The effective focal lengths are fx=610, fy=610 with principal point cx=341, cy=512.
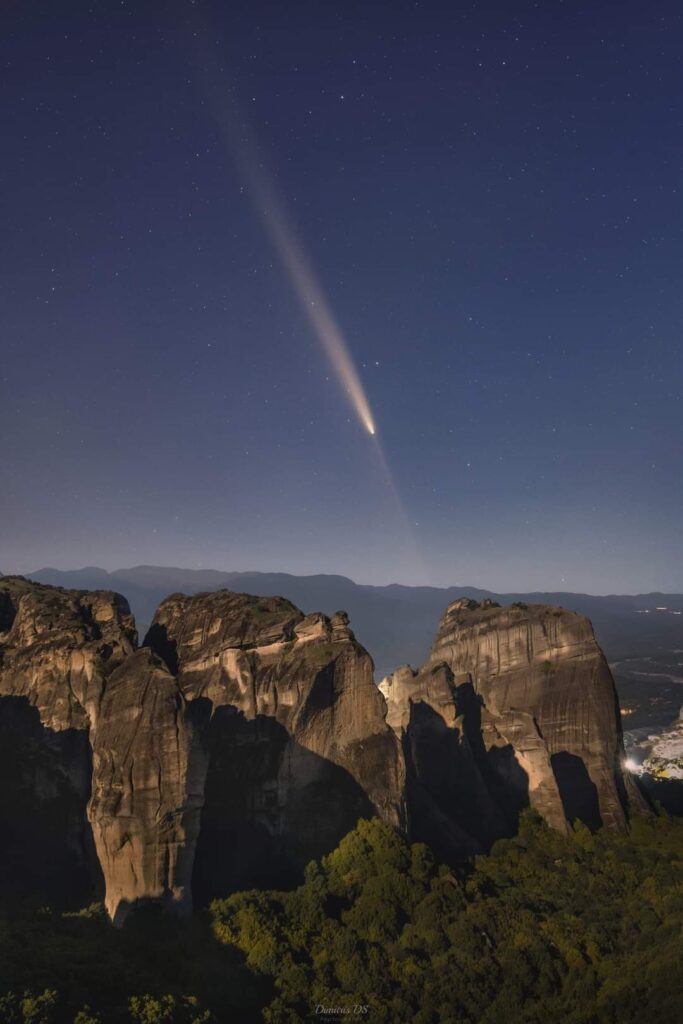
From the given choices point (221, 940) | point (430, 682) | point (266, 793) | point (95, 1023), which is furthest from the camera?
point (430, 682)

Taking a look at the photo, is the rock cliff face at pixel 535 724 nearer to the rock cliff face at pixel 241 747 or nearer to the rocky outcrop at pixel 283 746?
the rock cliff face at pixel 241 747

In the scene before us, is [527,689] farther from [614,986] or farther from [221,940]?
[221,940]

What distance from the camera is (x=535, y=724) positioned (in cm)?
7250

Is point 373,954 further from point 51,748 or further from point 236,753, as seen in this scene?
point 51,748

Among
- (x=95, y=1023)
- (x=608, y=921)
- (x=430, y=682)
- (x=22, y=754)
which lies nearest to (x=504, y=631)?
(x=430, y=682)

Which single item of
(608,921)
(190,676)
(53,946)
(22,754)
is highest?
(190,676)

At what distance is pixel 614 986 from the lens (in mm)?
37156

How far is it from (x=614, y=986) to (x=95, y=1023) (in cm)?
3011

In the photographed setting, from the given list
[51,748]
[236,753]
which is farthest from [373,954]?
[51,748]

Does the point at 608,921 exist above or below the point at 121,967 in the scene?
below

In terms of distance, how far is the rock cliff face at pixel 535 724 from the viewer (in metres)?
68.8

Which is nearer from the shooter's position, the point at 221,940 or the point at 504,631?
the point at 221,940

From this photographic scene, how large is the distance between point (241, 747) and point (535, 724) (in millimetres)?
37798

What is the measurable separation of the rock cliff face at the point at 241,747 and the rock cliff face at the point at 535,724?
9.1 inches
